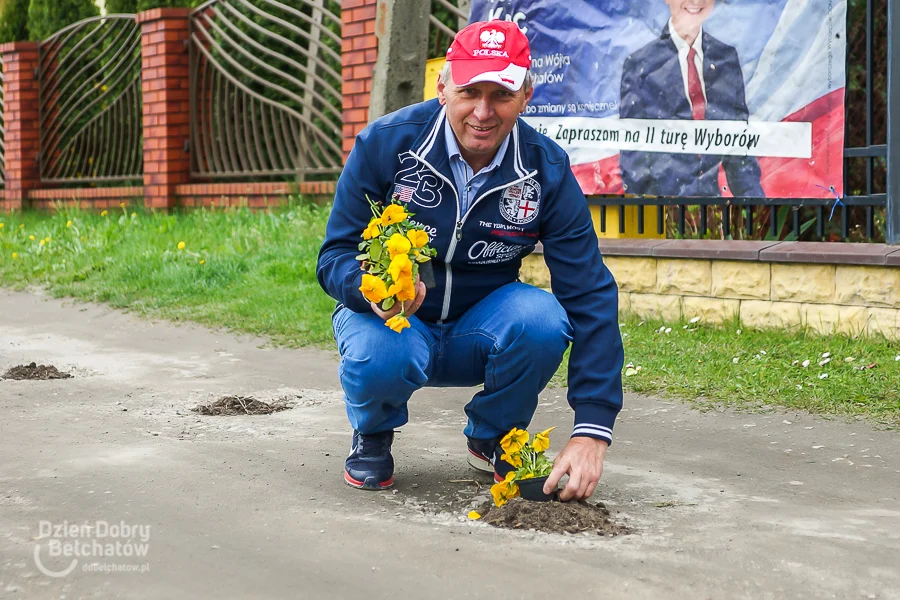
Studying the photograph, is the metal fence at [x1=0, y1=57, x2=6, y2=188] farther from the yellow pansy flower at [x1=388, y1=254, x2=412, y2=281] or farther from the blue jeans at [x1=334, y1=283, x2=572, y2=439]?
the yellow pansy flower at [x1=388, y1=254, x2=412, y2=281]

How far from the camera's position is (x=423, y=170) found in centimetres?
342

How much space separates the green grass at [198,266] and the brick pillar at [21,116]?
3201mm

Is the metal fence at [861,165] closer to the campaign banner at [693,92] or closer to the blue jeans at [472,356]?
the campaign banner at [693,92]

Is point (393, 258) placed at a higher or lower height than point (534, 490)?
higher

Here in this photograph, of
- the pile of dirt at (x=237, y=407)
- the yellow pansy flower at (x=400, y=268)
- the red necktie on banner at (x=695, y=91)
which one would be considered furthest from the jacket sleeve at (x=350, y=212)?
the red necktie on banner at (x=695, y=91)

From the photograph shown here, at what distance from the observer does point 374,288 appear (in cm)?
309

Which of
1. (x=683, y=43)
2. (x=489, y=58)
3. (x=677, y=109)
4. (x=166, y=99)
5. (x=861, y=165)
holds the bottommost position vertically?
(x=489, y=58)

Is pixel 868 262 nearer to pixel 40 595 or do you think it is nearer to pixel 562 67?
pixel 562 67

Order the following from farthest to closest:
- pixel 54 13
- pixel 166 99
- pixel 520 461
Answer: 1. pixel 54 13
2. pixel 166 99
3. pixel 520 461

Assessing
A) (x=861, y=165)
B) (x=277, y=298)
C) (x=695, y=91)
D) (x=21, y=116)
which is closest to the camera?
(x=861, y=165)

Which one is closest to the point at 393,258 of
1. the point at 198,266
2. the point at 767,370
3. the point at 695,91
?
the point at 767,370

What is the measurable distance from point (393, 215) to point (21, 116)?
12567 mm

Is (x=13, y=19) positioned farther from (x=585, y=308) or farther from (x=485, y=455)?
(x=585, y=308)

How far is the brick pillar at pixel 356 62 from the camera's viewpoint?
8922 mm
